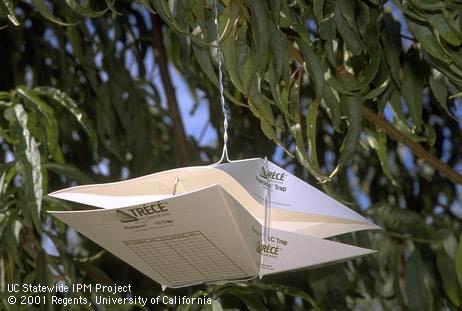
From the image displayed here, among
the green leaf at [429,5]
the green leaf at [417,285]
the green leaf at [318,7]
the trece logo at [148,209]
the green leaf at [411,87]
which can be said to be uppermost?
the green leaf at [318,7]

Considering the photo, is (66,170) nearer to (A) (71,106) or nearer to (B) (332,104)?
(A) (71,106)

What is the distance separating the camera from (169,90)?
7.24ft

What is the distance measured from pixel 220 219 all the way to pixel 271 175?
0.24ft

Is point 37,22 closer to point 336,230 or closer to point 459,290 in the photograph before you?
point 459,290

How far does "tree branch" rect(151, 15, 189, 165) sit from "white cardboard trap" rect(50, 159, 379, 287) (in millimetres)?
1027

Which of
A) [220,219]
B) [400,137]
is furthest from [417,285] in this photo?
[220,219]

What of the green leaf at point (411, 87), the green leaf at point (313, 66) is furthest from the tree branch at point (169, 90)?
the green leaf at point (313, 66)

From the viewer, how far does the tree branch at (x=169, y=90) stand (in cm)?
214

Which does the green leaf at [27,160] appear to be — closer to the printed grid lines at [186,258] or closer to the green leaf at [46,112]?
the green leaf at [46,112]

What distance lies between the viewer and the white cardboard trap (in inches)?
38.9

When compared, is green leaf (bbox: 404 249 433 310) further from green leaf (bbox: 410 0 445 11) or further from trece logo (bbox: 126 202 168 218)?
trece logo (bbox: 126 202 168 218)

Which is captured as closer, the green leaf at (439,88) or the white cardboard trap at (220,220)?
the white cardboard trap at (220,220)

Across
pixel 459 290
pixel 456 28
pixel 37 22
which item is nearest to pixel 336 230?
pixel 456 28

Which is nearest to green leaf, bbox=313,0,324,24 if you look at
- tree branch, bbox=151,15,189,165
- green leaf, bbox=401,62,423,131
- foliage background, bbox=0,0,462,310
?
foliage background, bbox=0,0,462,310
